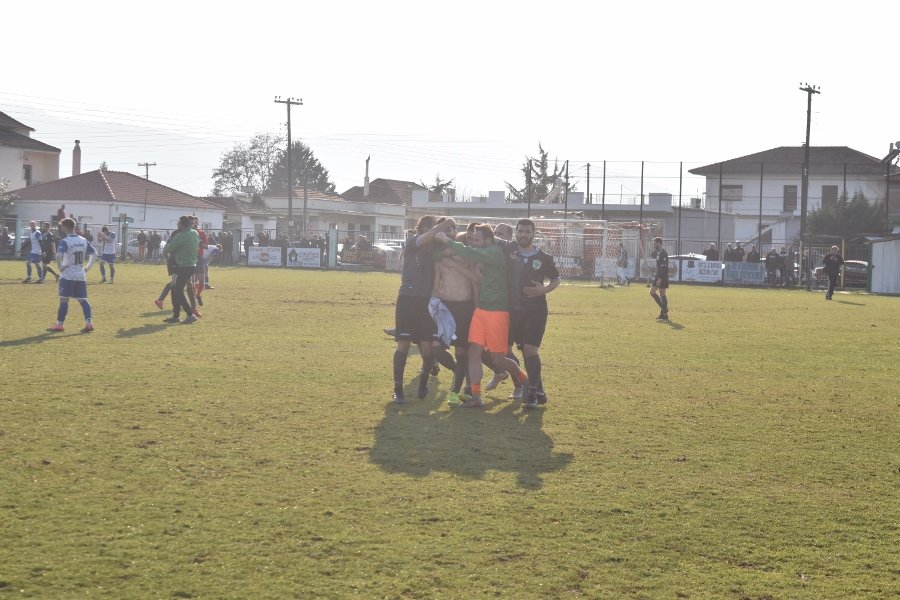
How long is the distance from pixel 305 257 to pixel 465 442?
47.8m

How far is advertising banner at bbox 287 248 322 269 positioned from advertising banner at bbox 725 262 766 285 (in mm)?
20304

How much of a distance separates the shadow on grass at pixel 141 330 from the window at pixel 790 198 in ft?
A: 210

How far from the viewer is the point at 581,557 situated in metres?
5.80

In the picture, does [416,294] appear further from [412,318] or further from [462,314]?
[462,314]

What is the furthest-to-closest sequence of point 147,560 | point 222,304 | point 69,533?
point 222,304, point 69,533, point 147,560

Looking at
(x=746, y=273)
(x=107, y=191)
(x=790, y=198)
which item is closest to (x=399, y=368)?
(x=746, y=273)

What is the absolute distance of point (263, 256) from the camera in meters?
56.2

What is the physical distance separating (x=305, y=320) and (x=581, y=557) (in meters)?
15.7

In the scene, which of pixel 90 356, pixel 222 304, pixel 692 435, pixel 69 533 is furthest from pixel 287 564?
pixel 222 304

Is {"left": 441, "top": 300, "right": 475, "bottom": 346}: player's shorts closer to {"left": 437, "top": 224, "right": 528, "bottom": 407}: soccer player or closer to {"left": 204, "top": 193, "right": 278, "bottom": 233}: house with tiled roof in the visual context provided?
{"left": 437, "top": 224, "right": 528, "bottom": 407}: soccer player

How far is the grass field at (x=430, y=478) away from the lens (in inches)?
215

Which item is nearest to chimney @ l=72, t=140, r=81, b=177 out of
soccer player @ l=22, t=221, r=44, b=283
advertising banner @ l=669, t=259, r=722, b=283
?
advertising banner @ l=669, t=259, r=722, b=283

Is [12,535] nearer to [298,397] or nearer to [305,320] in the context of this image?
[298,397]

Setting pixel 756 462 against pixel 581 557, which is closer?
pixel 581 557
